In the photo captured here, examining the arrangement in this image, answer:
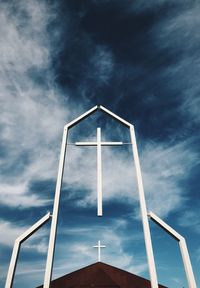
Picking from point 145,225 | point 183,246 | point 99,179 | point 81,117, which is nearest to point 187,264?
point 183,246

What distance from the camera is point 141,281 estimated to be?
1378 centimetres

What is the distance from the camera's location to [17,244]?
5371 millimetres

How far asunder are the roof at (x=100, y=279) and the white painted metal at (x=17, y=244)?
371 inches

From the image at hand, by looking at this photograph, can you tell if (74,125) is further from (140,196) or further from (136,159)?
(140,196)

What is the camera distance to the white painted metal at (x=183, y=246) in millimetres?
5023

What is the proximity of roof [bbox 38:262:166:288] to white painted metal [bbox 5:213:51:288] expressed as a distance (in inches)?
371

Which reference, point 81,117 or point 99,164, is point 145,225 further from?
point 81,117

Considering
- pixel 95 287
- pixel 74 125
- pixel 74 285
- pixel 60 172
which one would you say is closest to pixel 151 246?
pixel 60 172

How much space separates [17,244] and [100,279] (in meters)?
11.0

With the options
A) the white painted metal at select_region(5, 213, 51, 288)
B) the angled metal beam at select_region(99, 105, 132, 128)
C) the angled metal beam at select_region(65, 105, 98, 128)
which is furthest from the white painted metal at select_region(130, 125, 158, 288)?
the white painted metal at select_region(5, 213, 51, 288)

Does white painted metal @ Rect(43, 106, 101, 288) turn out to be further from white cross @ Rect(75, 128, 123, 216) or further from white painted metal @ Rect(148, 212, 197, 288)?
white painted metal @ Rect(148, 212, 197, 288)

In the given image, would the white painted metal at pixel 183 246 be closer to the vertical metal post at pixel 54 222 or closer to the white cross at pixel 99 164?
the white cross at pixel 99 164

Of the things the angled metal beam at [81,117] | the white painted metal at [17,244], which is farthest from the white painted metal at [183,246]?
the angled metal beam at [81,117]

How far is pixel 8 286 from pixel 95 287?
32.2 feet
